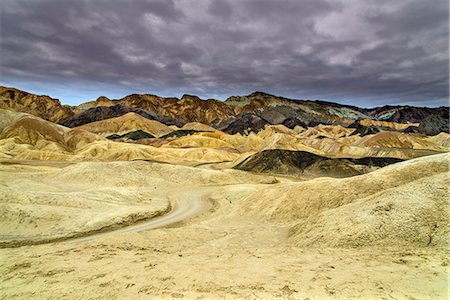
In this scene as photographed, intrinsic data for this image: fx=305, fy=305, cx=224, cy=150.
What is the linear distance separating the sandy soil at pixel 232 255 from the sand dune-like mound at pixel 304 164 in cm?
5215

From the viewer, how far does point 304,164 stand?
311ft

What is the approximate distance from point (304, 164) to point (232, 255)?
80.5 m

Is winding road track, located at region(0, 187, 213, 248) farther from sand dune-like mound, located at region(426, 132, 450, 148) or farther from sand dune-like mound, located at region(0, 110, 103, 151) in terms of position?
sand dune-like mound, located at region(426, 132, 450, 148)

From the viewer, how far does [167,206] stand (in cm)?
4269

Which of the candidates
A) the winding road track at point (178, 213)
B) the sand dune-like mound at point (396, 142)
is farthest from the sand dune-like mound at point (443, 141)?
the winding road track at point (178, 213)

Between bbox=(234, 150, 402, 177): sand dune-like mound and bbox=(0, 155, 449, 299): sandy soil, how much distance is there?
52145 millimetres

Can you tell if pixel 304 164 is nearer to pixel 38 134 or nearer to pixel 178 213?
pixel 178 213

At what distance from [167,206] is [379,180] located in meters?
27.1

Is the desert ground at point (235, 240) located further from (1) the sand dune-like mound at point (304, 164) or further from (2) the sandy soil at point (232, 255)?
(1) the sand dune-like mound at point (304, 164)

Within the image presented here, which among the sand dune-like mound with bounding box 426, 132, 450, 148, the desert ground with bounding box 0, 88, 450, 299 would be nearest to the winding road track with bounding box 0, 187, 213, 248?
the desert ground with bounding box 0, 88, 450, 299

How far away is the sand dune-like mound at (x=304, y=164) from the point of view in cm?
8831

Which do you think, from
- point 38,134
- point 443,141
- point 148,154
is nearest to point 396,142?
point 443,141

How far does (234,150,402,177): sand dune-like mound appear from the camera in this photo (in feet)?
290

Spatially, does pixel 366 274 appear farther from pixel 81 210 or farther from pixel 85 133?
pixel 85 133
